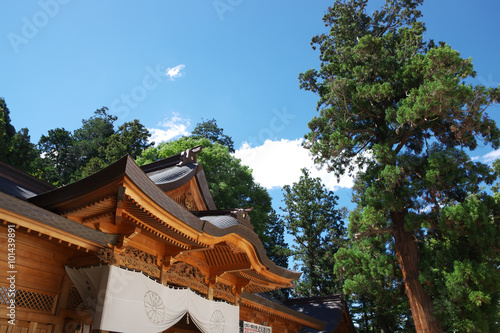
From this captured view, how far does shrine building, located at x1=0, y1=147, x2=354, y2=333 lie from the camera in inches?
161

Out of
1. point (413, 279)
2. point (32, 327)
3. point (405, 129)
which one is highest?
point (405, 129)

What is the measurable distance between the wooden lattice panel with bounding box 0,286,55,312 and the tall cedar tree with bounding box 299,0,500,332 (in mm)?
8978

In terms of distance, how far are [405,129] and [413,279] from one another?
499 centimetres

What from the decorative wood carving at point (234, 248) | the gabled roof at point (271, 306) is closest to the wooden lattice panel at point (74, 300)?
the decorative wood carving at point (234, 248)

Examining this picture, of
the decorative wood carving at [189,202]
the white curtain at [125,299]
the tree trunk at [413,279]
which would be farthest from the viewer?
the tree trunk at [413,279]

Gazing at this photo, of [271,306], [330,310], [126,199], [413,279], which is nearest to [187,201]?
[271,306]

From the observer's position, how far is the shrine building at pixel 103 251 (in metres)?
4.09

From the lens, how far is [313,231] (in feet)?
88.4

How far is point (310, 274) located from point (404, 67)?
726 inches

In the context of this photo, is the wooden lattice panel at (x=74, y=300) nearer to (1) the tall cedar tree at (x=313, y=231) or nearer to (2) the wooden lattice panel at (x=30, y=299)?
(2) the wooden lattice panel at (x=30, y=299)

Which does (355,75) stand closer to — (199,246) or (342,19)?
(342,19)

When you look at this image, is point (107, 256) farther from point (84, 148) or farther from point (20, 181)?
point (84, 148)

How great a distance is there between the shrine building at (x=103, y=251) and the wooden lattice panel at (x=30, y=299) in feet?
0.04

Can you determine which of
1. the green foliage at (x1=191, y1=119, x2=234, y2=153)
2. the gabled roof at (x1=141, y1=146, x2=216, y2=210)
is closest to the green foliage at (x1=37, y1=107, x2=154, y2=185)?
the green foliage at (x1=191, y1=119, x2=234, y2=153)
